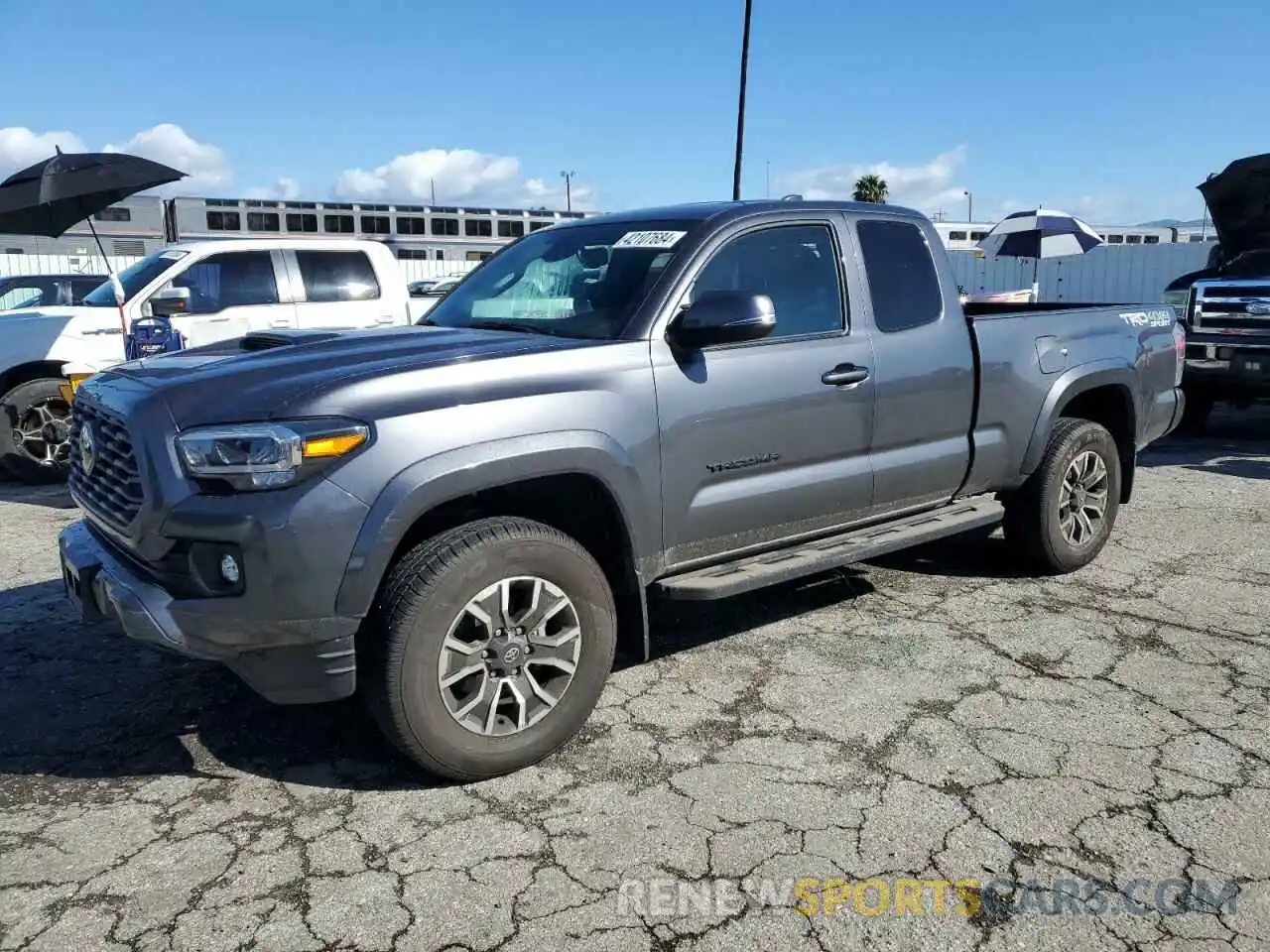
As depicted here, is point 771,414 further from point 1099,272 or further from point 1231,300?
point 1099,272

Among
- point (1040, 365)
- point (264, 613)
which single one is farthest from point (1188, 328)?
point (264, 613)

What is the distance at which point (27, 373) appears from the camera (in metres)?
8.27

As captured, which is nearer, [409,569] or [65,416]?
[409,569]

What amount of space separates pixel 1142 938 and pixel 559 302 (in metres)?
2.85

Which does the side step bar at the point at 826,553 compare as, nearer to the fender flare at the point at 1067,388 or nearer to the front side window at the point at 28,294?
the fender flare at the point at 1067,388

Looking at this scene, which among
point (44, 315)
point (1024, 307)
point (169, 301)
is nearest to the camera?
point (1024, 307)

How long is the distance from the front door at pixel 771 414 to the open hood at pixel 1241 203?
7640mm

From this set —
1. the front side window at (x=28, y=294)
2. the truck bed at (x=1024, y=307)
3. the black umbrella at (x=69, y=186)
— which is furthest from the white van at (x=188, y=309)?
the truck bed at (x=1024, y=307)

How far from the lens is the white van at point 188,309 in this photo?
814 centimetres

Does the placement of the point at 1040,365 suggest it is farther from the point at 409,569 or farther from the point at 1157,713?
the point at 409,569

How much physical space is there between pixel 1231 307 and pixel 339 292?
26.8ft

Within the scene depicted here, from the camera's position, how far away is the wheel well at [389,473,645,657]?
3383mm

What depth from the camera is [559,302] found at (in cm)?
409

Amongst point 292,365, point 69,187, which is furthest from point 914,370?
point 69,187
